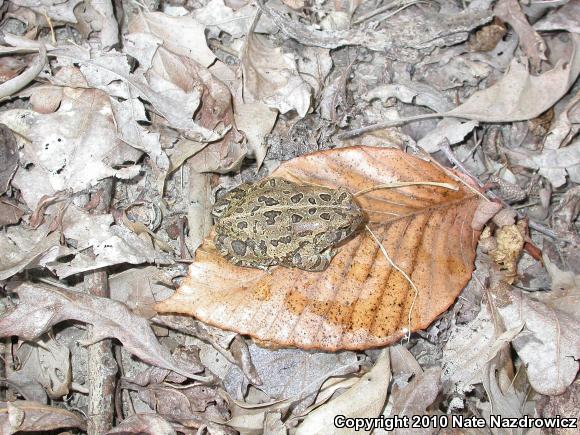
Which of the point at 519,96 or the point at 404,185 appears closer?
the point at 404,185

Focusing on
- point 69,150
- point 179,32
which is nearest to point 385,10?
point 179,32

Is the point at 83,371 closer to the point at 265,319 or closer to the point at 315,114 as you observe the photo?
the point at 265,319

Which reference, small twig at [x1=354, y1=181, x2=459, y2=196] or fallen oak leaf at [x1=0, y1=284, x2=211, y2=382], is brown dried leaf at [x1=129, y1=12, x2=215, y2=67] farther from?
fallen oak leaf at [x1=0, y1=284, x2=211, y2=382]

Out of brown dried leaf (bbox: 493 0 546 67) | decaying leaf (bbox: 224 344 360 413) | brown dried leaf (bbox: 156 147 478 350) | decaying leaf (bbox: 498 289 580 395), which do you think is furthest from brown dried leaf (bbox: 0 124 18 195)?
brown dried leaf (bbox: 493 0 546 67)

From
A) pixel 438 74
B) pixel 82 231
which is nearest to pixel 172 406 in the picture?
pixel 82 231

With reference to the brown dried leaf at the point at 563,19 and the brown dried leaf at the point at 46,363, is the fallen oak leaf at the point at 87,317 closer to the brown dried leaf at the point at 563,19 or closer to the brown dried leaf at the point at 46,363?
the brown dried leaf at the point at 46,363

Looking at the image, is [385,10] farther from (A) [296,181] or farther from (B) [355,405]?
(B) [355,405]
